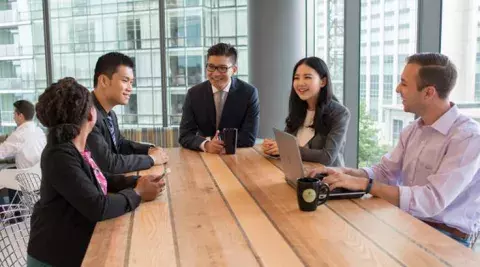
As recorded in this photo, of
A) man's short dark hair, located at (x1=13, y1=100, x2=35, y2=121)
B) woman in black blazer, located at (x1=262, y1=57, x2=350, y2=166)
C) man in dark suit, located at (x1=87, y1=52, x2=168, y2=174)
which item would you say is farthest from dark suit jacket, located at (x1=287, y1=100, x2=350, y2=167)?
man's short dark hair, located at (x1=13, y1=100, x2=35, y2=121)

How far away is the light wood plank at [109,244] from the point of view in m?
1.13

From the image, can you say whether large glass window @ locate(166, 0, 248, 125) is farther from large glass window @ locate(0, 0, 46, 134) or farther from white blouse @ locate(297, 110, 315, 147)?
white blouse @ locate(297, 110, 315, 147)

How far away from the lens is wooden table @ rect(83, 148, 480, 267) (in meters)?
1.12

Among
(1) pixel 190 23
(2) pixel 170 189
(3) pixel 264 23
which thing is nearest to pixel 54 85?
(2) pixel 170 189

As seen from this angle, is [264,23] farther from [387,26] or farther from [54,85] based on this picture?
[54,85]

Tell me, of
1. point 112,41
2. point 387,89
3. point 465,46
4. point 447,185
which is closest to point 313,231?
point 447,185

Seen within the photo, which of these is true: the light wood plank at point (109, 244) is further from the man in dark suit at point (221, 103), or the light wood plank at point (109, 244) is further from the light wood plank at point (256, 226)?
the man in dark suit at point (221, 103)

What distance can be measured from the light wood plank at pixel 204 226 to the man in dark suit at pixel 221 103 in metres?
0.90

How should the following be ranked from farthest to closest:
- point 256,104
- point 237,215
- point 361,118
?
point 361,118 → point 256,104 → point 237,215

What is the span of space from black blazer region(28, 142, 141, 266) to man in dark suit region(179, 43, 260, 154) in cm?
132

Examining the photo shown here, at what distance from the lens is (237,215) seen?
145 centimetres

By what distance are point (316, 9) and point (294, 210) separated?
3.78 m

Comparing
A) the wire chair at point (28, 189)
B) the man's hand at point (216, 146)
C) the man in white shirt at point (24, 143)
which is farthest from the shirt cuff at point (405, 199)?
the man in white shirt at point (24, 143)

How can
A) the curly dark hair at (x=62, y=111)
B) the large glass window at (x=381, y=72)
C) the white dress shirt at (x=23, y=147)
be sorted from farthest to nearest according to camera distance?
the white dress shirt at (x=23, y=147) < the large glass window at (x=381, y=72) < the curly dark hair at (x=62, y=111)
